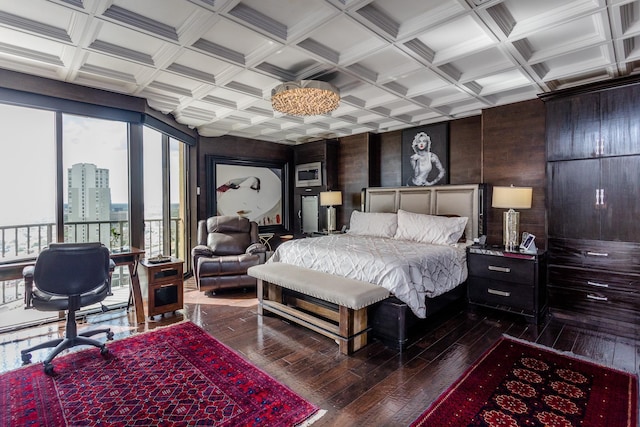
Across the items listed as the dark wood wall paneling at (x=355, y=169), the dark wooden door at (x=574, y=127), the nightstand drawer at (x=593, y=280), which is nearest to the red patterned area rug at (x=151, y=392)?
the nightstand drawer at (x=593, y=280)

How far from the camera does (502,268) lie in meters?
3.54

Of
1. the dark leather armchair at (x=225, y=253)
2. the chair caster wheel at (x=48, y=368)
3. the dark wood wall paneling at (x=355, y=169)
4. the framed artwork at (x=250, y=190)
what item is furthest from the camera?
the framed artwork at (x=250, y=190)

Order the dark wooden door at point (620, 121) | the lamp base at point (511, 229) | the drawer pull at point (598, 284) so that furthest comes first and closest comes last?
the lamp base at point (511, 229), the drawer pull at point (598, 284), the dark wooden door at point (620, 121)

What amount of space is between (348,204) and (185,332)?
3.79 m

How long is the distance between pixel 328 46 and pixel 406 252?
6.94 ft

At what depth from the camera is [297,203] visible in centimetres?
689

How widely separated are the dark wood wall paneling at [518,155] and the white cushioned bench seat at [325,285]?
2.35m

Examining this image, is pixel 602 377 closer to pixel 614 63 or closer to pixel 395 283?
pixel 395 283

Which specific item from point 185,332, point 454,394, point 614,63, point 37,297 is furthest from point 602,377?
point 37,297

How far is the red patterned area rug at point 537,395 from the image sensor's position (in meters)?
1.87

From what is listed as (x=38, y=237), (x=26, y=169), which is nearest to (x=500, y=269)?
(x=26, y=169)

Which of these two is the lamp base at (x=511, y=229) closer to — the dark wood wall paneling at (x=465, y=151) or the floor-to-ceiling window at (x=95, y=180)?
the dark wood wall paneling at (x=465, y=151)

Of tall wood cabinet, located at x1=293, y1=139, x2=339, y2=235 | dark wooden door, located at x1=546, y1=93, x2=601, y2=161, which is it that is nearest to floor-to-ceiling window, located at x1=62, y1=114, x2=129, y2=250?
tall wood cabinet, located at x1=293, y1=139, x2=339, y2=235

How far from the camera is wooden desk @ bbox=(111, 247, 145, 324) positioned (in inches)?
133
